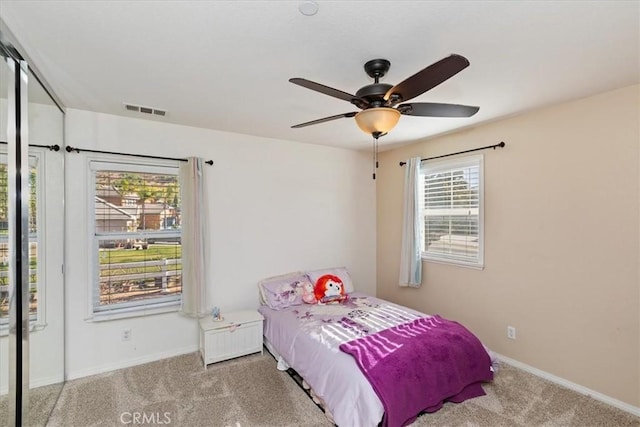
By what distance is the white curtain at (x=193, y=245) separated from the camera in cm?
318

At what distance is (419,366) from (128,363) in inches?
106

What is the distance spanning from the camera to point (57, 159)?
2.57m

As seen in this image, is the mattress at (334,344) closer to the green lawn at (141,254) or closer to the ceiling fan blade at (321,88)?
the green lawn at (141,254)

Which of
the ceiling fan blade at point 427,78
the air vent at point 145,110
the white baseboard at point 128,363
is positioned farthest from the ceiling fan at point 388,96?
the white baseboard at point 128,363

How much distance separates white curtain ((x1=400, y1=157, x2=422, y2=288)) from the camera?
3.85 meters

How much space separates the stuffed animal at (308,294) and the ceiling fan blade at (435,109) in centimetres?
231

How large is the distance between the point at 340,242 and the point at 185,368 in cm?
239

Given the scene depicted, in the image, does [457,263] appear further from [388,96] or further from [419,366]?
[388,96]

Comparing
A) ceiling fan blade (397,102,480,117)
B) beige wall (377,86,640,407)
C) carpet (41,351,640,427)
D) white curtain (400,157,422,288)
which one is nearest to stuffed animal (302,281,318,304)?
carpet (41,351,640,427)

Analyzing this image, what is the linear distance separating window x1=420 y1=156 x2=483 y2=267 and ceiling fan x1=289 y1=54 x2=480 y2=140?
162 cm

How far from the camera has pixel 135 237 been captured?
3.11 metres

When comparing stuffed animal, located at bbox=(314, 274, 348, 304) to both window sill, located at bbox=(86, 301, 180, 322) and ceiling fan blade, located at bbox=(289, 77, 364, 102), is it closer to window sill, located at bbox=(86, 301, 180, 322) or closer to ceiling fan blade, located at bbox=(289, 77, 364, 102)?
window sill, located at bbox=(86, 301, 180, 322)

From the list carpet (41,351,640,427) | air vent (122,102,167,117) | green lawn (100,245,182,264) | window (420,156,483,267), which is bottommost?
carpet (41,351,640,427)

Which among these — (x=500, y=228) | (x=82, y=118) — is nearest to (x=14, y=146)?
(x=82, y=118)
